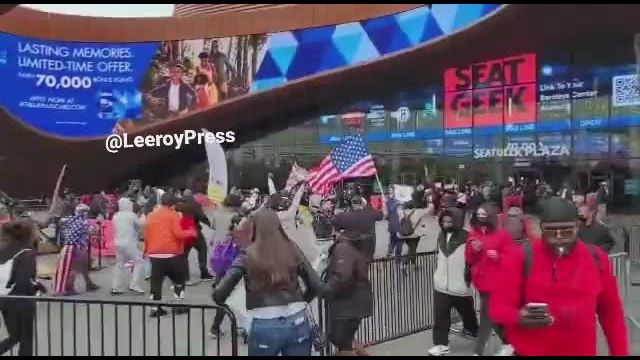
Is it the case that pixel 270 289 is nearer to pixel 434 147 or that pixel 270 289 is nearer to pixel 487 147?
pixel 487 147

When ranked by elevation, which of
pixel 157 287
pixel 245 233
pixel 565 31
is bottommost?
pixel 157 287

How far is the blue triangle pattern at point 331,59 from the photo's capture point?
36.9 metres

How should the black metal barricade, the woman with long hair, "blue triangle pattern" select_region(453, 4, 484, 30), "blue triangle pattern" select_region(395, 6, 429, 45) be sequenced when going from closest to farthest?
the woman with long hair → the black metal barricade → "blue triangle pattern" select_region(453, 4, 484, 30) → "blue triangle pattern" select_region(395, 6, 429, 45)

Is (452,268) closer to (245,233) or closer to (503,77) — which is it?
(245,233)

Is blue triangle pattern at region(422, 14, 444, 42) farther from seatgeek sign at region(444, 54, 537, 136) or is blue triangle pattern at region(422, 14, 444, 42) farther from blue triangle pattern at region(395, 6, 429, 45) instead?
seatgeek sign at region(444, 54, 537, 136)

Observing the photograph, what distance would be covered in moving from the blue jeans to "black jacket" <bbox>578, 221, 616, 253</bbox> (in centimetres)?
401

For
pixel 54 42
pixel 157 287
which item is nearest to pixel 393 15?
pixel 54 42

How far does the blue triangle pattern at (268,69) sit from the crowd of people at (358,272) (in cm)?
2696

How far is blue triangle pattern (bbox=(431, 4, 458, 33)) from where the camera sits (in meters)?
33.3

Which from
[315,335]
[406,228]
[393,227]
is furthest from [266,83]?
[315,335]

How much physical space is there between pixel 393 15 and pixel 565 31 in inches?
328

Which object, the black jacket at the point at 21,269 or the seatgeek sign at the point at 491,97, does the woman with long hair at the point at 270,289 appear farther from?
the seatgeek sign at the point at 491,97

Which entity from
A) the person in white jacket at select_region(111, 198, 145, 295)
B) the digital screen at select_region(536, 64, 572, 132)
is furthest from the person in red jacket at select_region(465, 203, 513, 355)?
the digital screen at select_region(536, 64, 572, 132)

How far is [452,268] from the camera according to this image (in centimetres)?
700
